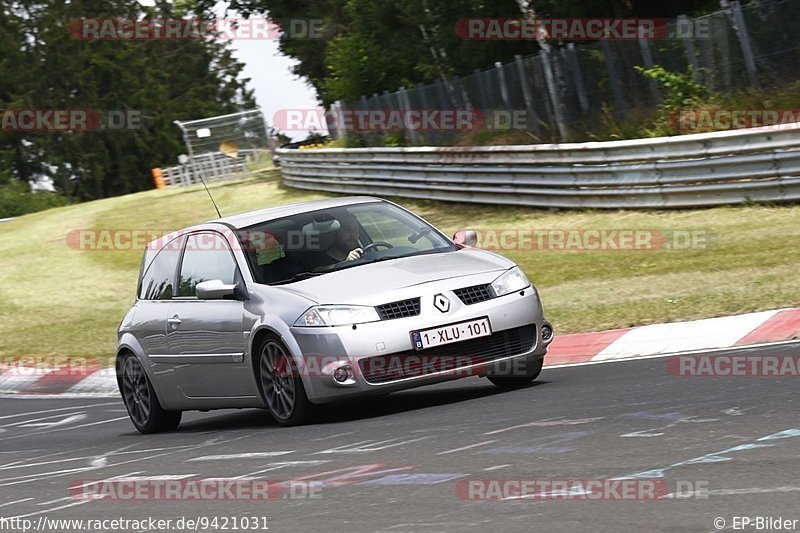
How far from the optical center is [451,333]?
29.5ft

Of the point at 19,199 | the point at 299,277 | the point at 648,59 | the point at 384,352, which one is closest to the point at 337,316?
the point at 384,352

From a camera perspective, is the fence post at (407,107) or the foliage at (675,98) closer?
the foliage at (675,98)

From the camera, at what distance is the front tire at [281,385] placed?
908 centimetres

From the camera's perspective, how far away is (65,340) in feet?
62.7

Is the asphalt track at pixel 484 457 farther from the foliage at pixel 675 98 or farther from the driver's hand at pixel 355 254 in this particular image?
the foliage at pixel 675 98

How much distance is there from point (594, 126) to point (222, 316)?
51.0 feet

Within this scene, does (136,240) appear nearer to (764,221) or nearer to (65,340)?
(65,340)

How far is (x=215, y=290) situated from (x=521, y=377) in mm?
2259

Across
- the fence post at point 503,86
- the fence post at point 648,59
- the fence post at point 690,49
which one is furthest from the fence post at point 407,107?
the fence post at point 690,49

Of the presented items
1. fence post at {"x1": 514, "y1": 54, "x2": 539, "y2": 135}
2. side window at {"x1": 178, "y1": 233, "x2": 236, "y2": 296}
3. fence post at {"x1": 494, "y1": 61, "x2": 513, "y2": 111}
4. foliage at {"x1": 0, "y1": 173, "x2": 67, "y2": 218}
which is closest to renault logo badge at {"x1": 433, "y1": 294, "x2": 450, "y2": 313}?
side window at {"x1": 178, "y1": 233, "x2": 236, "y2": 296}

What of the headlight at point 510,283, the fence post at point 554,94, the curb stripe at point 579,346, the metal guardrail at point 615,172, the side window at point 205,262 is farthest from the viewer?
the fence post at point 554,94

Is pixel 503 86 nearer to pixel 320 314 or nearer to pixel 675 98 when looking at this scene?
pixel 675 98

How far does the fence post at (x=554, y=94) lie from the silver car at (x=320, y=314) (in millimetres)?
14992

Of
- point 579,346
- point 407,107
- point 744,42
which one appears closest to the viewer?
point 579,346
